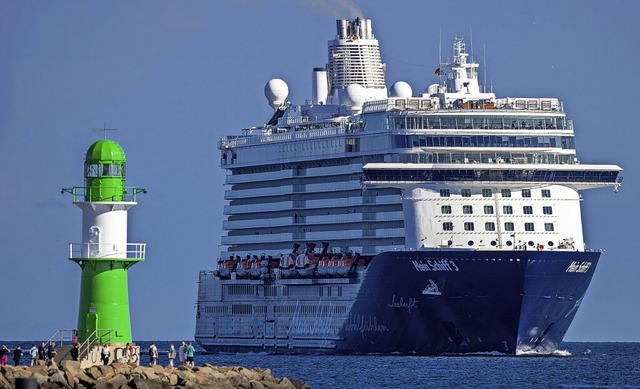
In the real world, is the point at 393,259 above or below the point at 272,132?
below

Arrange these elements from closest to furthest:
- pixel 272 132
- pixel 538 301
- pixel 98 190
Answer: pixel 98 190 → pixel 538 301 → pixel 272 132

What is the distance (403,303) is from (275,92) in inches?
870

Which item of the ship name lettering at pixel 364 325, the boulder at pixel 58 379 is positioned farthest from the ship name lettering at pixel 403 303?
the boulder at pixel 58 379

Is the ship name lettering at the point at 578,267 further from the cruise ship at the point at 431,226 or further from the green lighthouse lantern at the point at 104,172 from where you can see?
the green lighthouse lantern at the point at 104,172

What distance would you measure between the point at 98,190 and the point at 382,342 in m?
36.1

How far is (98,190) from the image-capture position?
141 ft

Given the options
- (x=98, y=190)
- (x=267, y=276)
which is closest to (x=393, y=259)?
(x=267, y=276)

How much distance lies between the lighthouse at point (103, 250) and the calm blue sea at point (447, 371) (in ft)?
54.3

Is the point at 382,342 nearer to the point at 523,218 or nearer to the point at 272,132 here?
the point at 523,218

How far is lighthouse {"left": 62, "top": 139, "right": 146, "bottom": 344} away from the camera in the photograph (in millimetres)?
42875

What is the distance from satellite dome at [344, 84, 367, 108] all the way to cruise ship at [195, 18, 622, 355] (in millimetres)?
69

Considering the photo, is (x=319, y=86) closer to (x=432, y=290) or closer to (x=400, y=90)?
(x=400, y=90)

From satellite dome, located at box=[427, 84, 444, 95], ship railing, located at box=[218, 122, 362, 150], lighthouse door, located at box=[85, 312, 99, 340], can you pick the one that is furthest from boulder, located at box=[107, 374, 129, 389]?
satellite dome, located at box=[427, 84, 444, 95]

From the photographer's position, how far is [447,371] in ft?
219
